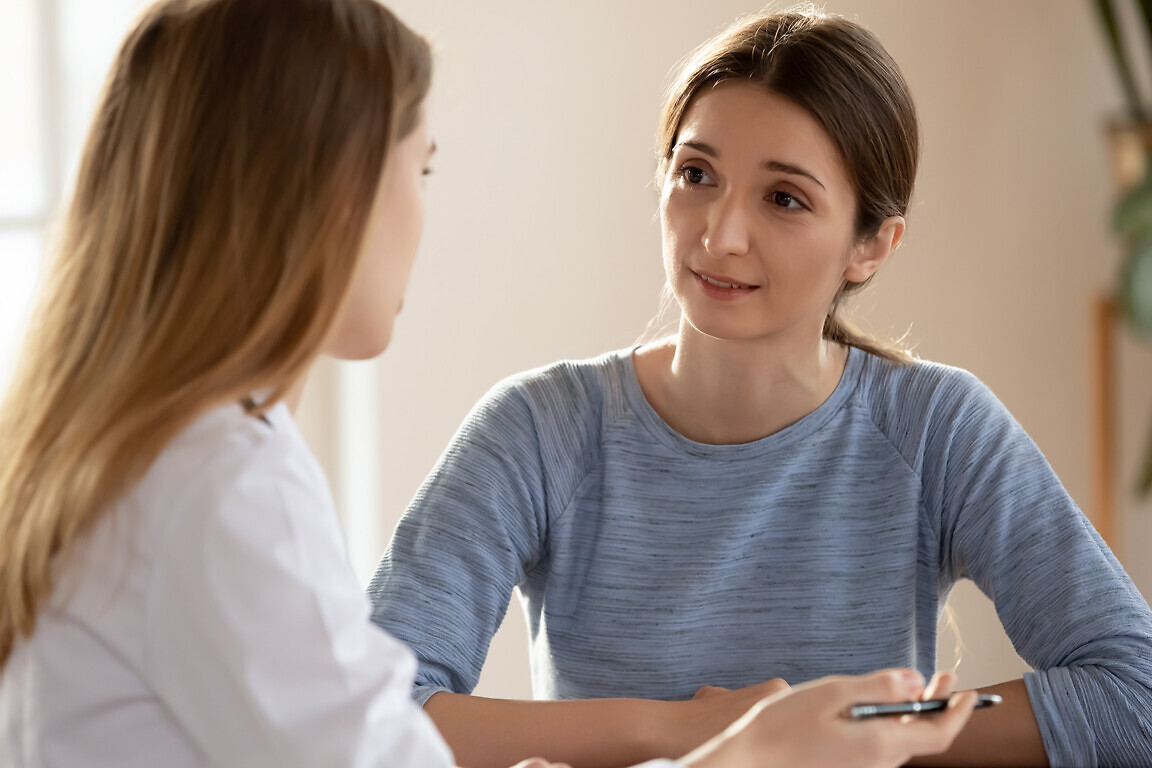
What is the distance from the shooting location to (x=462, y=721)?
1.14 metres

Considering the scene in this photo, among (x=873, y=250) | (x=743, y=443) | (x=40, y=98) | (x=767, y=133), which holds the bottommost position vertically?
Result: (x=743, y=443)

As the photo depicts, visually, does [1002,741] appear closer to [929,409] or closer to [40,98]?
[929,409]

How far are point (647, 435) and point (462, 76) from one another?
1.11 meters

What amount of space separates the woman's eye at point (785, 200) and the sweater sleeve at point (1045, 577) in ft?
0.92

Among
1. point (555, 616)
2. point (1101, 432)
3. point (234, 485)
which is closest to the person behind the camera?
point (234, 485)

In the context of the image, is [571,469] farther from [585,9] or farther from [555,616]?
[585,9]

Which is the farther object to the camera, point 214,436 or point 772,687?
point 772,687

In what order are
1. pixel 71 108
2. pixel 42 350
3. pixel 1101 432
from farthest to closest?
pixel 1101 432, pixel 71 108, pixel 42 350

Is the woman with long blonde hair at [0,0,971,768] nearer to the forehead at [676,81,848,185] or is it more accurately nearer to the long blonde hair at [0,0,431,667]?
the long blonde hair at [0,0,431,667]

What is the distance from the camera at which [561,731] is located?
1.12 metres

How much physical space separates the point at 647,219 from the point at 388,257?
1460 mm

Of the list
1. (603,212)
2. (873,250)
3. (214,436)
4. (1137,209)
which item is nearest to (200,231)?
(214,436)

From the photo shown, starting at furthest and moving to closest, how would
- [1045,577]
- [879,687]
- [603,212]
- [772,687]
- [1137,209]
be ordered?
[603,212] < [1137,209] < [1045,577] < [772,687] < [879,687]

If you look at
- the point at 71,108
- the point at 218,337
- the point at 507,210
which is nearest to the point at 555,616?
the point at 218,337
